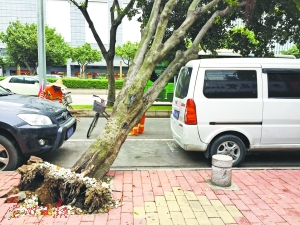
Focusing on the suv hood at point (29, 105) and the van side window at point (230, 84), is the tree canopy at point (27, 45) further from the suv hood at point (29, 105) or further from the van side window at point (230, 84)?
the van side window at point (230, 84)

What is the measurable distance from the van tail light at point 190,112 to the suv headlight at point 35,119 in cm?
233

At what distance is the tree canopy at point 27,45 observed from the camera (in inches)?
1089

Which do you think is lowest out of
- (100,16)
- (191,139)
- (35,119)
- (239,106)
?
(191,139)

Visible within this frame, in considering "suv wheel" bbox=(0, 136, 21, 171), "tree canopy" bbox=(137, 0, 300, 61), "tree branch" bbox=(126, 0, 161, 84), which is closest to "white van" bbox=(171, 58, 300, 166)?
"tree branch" bbox=(126, 0, 161, 84)

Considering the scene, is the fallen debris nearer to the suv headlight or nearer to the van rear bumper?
the suv headlight

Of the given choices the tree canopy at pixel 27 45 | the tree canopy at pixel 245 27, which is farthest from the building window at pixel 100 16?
the tree canopy at pixel 245 27

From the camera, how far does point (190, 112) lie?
4742 millimetres

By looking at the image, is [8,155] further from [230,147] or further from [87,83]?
[87,83]

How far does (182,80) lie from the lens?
540 cm

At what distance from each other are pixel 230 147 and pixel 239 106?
0.75 m

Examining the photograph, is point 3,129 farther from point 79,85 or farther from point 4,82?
point 79,85

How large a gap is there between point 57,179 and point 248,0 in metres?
6.48

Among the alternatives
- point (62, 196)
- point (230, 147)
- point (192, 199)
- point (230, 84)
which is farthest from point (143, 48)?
point (62, 196)

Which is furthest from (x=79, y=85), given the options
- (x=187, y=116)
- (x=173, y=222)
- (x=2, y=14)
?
(x=2, y=14)
